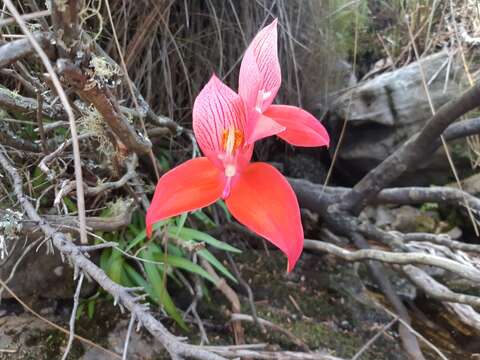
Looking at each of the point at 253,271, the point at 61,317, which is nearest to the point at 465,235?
the point at 253,271

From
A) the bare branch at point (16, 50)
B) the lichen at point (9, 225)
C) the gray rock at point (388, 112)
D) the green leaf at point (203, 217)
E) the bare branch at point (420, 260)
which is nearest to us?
the bare branch at point (16, 50)

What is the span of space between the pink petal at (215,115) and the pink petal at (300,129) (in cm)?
3

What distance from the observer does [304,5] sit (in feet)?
3.31

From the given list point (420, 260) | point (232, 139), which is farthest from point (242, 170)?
point (420, 260)

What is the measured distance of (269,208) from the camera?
304 mm

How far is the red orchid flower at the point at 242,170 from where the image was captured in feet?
1.00

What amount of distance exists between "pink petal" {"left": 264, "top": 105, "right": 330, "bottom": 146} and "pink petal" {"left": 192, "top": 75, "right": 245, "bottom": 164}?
29mm

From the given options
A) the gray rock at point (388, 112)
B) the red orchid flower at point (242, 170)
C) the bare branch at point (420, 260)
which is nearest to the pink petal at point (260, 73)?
the red orchid flower at point (242, 170)

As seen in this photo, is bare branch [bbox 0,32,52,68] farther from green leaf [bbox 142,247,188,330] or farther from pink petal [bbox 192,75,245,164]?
green leaf [bbox 142,247,188,330]

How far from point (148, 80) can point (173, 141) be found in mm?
150

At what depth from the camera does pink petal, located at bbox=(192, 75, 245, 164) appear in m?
0.33

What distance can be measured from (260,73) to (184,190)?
0.36ft

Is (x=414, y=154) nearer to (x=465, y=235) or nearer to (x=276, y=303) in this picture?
(x=276, y=303)

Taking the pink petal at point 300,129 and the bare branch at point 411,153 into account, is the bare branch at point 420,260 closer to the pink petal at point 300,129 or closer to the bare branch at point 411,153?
the bare branch at point 411,153
